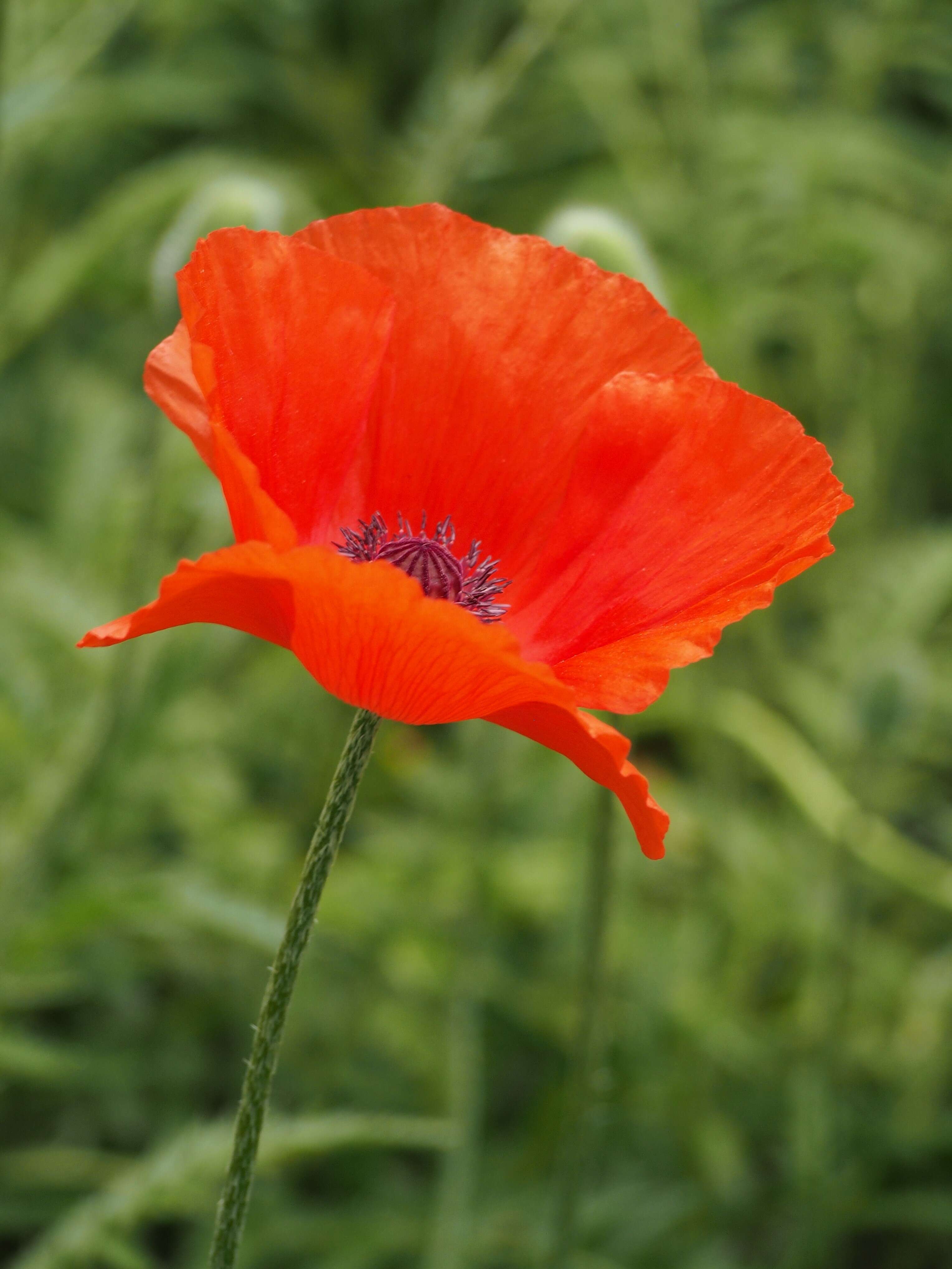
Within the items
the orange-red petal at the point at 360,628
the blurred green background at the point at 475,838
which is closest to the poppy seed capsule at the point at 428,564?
the orange-red petal at the point at 360,628

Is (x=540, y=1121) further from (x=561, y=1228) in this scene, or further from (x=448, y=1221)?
(x=561, y=1228)

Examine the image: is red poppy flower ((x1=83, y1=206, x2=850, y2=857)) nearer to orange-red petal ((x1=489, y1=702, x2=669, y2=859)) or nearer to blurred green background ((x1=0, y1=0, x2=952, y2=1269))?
orange-red petal ((x1=489, y1=702, x2=669, y2=859))

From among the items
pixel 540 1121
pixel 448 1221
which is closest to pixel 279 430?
pixel 448 1221

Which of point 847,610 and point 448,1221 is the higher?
point 847,610

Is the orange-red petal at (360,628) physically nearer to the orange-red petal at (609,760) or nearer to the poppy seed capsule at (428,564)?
the orange-red petal at (609,760)

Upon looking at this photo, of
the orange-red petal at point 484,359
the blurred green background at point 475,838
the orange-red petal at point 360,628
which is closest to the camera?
the orange-red petal at point 360,628

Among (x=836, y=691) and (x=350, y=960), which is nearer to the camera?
(x=350, y=960)

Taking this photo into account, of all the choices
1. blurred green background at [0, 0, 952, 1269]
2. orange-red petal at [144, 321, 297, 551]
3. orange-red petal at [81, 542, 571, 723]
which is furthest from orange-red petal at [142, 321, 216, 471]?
blurred green background at [0, 0, 952, 1269]
